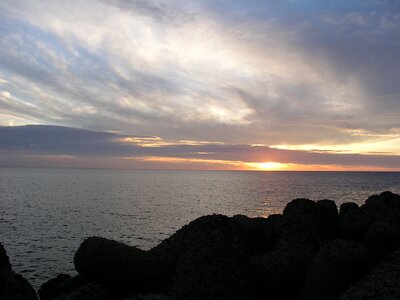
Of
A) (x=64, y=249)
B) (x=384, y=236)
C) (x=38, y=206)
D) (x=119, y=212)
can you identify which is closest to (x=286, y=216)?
(x=384, y=236)

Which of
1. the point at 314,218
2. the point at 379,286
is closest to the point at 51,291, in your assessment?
the point at 314,218

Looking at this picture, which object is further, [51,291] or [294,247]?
[51,291]

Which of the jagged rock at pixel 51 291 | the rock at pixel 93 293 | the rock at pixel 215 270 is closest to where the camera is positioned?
the rock at pixel 215 270

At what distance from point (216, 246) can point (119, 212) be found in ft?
162

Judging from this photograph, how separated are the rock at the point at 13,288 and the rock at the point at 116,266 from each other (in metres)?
1.53

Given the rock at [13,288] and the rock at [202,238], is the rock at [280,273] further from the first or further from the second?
the rock at [13,288]

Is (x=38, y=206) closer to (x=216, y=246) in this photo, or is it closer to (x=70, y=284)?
(x=70, y=284)

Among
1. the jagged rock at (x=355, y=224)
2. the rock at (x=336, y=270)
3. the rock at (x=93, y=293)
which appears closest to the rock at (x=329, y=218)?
the jagged rock at (x=355, y=224)

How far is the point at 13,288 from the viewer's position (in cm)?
843

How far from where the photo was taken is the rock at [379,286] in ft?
19.9

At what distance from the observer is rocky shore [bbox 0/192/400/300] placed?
809cm

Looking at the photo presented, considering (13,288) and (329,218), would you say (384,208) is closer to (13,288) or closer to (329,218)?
(329,218)

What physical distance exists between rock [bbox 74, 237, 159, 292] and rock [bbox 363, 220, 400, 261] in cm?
627

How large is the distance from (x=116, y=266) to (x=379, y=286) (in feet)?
20.3
